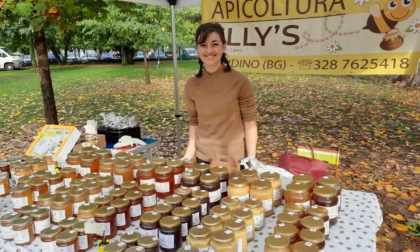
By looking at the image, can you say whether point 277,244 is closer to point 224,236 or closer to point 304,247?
point 304,247

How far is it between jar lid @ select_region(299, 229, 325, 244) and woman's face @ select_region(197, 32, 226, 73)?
5.03ft

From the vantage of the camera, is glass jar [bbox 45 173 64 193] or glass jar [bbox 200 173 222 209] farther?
glass jar [bbox 45 173 64 193]

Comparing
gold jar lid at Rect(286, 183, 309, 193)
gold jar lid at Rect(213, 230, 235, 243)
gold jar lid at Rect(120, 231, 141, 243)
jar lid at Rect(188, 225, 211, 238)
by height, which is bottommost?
gold jar lid at Rect(120, 231, 141, 243)

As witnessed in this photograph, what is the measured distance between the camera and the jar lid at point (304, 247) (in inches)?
51.4

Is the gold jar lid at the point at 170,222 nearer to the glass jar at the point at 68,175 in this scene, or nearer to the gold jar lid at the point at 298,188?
the gold jar lid at the point at 298,188

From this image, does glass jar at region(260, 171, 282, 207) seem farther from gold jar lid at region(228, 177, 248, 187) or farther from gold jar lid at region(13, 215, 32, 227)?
gold jar lid at region(13, 215, 32, 227)

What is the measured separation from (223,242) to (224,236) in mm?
33

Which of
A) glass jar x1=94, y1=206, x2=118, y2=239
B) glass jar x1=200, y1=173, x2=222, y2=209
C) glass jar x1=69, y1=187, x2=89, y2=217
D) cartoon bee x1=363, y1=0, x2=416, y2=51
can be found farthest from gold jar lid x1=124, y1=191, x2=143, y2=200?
cartoon bee x1=363, y1=0, x2=416, y2=51

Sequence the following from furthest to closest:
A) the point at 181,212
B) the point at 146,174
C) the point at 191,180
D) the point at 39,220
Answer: the point at 146,174 → the point at 191,180 → the point at 39,220 → the point at 181,212

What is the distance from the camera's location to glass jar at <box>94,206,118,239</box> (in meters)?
1.66

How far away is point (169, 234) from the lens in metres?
1.52

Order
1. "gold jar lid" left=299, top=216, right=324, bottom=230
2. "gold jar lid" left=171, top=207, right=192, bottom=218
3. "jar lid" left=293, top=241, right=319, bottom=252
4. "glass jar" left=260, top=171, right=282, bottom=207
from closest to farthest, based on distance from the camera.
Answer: "jar lid" left=293, top=241, right=319, bottom=252 → "gold jar lid" left=299, top=216, right=324, bottom=230 → "gold jar lid" left=171, top=207, right=192, bottom=218 → "glass jar" left=260, top=171, right=282, bottom=207

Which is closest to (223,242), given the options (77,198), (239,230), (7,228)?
(239,230)

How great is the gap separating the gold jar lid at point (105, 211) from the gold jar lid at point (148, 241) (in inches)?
10.9
